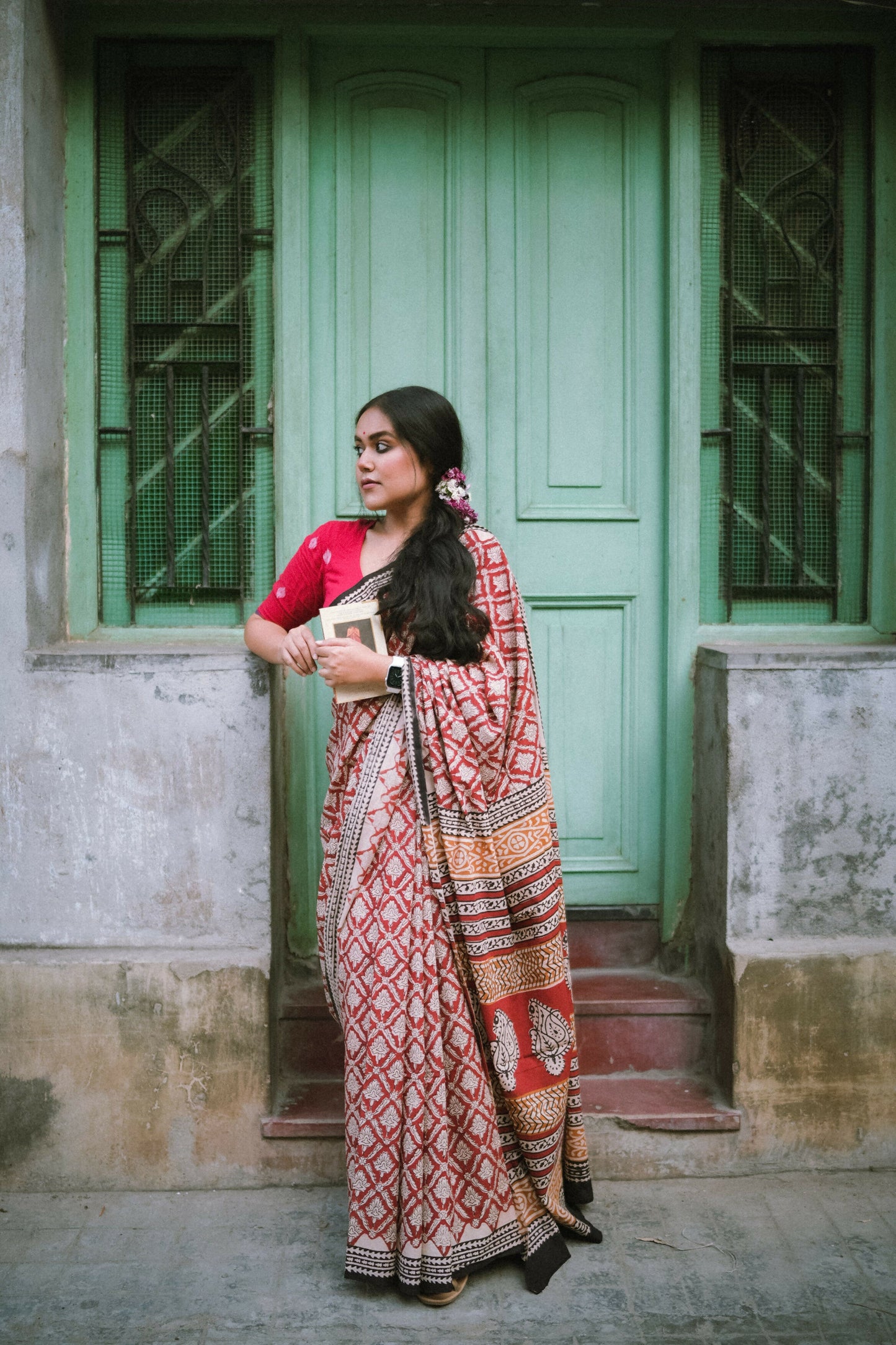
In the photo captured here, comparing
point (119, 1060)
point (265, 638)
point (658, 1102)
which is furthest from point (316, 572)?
point (658, 1102)

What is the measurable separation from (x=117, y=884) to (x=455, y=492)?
4.67ft

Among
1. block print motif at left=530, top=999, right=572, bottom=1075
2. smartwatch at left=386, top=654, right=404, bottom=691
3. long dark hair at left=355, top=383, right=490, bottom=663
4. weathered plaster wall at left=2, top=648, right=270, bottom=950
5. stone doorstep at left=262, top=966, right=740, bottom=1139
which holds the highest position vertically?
long dark hair at left=355, top=383, right=490, bottom=663

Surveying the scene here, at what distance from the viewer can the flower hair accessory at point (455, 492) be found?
286cm

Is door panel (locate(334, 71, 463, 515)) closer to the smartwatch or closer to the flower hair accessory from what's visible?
the flower hair accessory

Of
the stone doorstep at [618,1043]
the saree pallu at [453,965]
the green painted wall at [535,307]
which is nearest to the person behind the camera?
the saree pallu at [453,965]

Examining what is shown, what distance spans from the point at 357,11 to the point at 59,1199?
3.52 metres

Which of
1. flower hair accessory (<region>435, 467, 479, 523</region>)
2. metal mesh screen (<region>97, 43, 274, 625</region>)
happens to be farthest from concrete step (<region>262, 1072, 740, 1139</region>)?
flower hair accessory (<region>435, 467, 479, 523</region>)

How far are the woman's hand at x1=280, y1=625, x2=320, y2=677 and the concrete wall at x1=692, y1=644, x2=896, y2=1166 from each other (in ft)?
3.88

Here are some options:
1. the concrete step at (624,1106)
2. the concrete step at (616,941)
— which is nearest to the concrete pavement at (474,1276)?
the concrete step at (624,1106)

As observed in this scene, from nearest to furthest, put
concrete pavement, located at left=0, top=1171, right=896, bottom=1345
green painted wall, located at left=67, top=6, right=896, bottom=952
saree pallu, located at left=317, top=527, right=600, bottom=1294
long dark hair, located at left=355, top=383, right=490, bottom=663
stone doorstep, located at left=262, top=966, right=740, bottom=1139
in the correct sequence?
concrete pavement, located at left=0, top=1171, right=896, bottom=1345
saree pallu, located at left=317, top=527, right=600, bottom=1294
long dark hair, located at left=355, top=383, right=490, bottom=663
stone doorstep, located at left=262, top=966, right=740, bottom=1139
green painted wall, located at left=67, top=6, right=896, bottom=952

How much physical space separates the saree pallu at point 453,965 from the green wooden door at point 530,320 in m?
0.72

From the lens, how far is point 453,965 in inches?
106

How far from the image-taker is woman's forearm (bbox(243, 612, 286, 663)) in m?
2.91

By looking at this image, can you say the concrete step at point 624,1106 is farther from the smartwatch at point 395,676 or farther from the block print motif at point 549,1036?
the smartwatch at point 395,676
